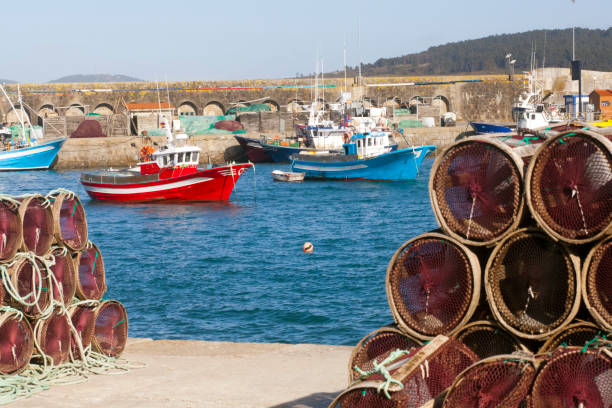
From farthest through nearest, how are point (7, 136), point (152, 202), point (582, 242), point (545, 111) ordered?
point (7, 136), point (545, 111), point (152, 202), point (582, 242)

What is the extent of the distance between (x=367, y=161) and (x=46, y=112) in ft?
114

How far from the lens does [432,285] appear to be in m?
6.22

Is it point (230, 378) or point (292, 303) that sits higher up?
point (230, 378)

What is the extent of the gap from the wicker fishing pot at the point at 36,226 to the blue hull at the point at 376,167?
113ft

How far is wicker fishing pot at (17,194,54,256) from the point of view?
8.85 meters

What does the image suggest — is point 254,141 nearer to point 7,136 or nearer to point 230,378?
point 7,136

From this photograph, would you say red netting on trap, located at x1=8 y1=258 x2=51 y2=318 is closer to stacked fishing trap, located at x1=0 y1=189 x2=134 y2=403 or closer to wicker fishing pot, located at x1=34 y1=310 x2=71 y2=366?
stacked fishing trap, located at x1=0 y1=189 x2=134 y2=403

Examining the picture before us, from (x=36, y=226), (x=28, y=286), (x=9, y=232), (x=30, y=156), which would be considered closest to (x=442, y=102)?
(x=30, y=156)

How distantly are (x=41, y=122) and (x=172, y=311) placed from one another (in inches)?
2036

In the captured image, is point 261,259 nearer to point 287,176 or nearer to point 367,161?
point 367,161

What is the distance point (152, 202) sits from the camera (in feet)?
121

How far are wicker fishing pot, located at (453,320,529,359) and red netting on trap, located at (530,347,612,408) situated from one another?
2.45 ft

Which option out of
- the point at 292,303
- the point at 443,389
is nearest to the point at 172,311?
the point at 292,303

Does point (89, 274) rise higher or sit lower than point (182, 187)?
higher
